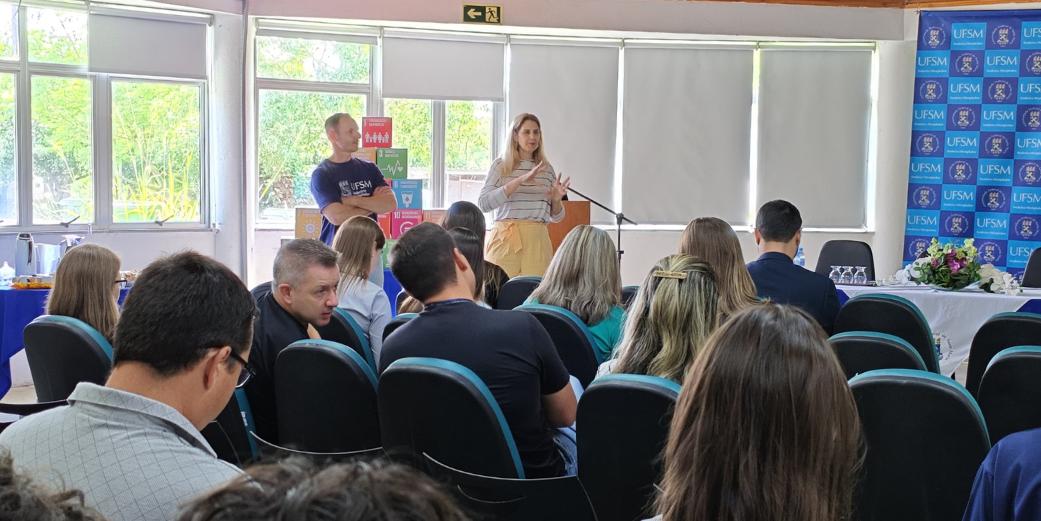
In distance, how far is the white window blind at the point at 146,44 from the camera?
7082 millimetres

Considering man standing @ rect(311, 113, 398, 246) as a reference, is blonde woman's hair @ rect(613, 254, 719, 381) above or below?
below

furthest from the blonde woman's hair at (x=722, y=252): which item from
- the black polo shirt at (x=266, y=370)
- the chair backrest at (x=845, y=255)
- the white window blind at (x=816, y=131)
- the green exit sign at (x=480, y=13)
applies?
the white window blind at (x=816, y=131)

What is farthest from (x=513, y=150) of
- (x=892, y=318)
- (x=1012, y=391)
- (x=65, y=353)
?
(x=1012, y=391)

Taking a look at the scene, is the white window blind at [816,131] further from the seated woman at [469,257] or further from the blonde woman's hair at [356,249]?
the blonde woman's hair at [356,249]

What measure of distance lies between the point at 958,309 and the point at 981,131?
10.9 ft

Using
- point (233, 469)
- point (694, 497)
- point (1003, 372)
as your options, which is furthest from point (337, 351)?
point (1003, 372)

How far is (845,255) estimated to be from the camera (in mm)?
6770

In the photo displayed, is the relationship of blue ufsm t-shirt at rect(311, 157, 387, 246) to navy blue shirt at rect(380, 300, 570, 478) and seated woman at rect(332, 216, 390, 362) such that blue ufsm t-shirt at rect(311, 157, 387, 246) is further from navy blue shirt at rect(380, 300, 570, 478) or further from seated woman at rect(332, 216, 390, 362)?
navy blue shirt at rect(380, 300, 570, 478)

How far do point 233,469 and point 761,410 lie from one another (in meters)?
0.79

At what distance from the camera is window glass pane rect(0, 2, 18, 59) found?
668cm

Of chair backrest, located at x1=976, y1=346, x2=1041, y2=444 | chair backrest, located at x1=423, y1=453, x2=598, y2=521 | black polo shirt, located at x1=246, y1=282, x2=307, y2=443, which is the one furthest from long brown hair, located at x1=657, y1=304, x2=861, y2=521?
black polo shirt, located at x1=246, y1=282, x2=307, y2=443

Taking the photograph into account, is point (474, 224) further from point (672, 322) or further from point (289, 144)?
point (289, 144)

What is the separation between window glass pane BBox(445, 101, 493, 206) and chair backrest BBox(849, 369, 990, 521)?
6.71 metres

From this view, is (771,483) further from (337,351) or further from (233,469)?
(337,351)
